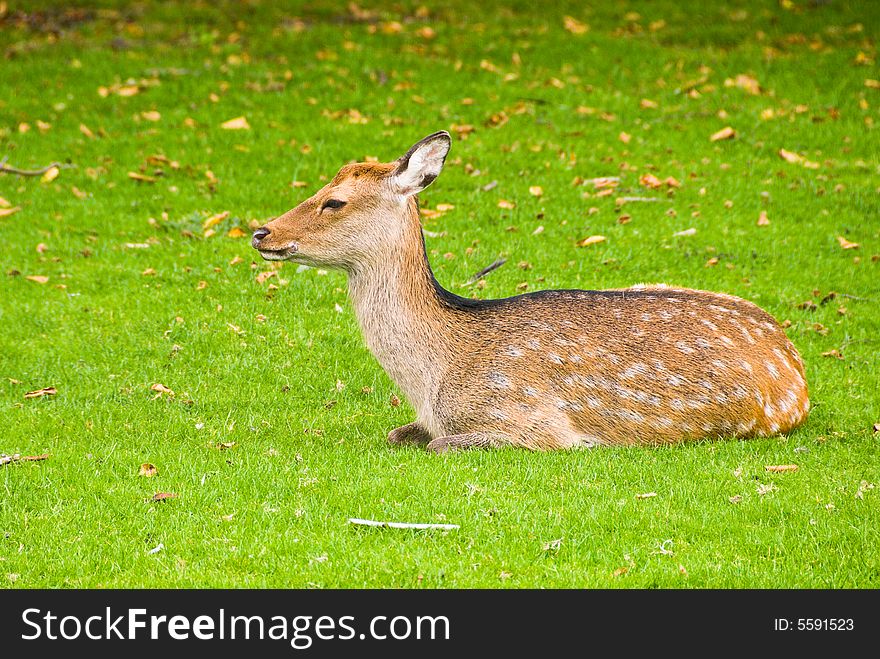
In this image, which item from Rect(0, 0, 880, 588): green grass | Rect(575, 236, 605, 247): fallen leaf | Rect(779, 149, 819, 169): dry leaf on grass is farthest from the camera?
Rect(779, 149, 819, 169): dry leaf on grass

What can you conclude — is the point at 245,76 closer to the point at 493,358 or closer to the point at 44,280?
the point at 44,280

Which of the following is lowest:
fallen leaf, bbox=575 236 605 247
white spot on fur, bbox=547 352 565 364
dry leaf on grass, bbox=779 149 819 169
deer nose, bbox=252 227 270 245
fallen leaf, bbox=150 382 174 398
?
fallen leaf, bbox=150 382 174 398

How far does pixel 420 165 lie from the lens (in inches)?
332

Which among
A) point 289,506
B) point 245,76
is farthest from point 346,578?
point 245,76

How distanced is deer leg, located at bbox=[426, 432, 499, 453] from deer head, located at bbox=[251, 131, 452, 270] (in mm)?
1393

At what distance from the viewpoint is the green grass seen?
6.64 m

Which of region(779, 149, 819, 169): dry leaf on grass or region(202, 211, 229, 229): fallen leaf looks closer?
region(202, 211, 229, 229): fallen leaf

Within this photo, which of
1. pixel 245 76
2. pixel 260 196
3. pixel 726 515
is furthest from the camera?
pixel 245 76

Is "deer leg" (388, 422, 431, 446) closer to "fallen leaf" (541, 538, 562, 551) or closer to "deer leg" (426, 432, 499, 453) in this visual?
"deer leg" (426, 432, 499, 453)

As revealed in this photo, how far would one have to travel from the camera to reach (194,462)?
802 centimetres

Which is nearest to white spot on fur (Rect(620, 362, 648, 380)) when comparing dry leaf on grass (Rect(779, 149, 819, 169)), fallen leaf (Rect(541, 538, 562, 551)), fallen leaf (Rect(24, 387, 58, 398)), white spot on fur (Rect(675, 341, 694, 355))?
white spot on fur (Rect(675, 341, 694, 355))

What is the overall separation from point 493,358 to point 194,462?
2.16 m
